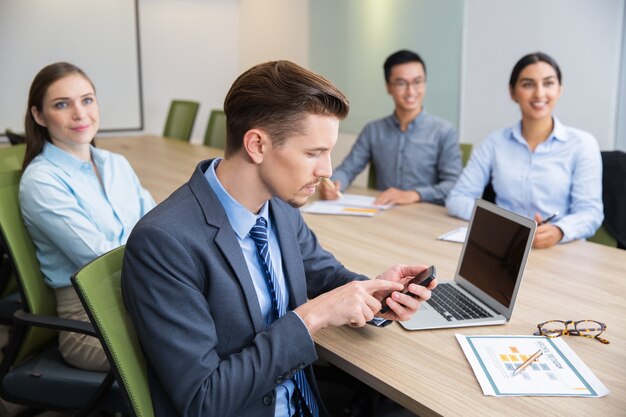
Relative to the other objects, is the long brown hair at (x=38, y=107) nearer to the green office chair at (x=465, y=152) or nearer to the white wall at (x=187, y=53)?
the green office chair at (x=465, y=152)

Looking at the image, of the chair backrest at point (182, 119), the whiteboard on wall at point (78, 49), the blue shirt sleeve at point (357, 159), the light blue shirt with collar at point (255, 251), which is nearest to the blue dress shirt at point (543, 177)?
the blue shirt sleeve at point (357, 159)

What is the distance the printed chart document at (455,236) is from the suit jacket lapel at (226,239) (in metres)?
1.19

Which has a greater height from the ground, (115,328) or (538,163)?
(538,163)

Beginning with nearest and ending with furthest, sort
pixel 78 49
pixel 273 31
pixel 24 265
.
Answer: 1. pixel 24 265
2. pixel 78 49
3. pixel 273 31

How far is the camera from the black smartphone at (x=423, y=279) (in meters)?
1.37

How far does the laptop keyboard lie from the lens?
5.13ft

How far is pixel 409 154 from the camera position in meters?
3.41

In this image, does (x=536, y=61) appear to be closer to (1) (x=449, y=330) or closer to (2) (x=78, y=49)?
(1) (x=449, y=330)

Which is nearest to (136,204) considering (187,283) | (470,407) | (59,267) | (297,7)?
(59,267)

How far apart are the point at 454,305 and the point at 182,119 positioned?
14.1ft

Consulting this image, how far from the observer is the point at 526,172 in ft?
8.63

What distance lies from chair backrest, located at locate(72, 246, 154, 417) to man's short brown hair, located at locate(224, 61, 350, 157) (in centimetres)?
40

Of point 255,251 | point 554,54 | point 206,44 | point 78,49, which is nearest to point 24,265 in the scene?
point 255,251

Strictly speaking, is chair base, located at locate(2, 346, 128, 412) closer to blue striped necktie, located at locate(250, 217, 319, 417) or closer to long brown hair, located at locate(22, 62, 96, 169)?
blue striped necktie, located at locate(250, 217, 319, 417)
